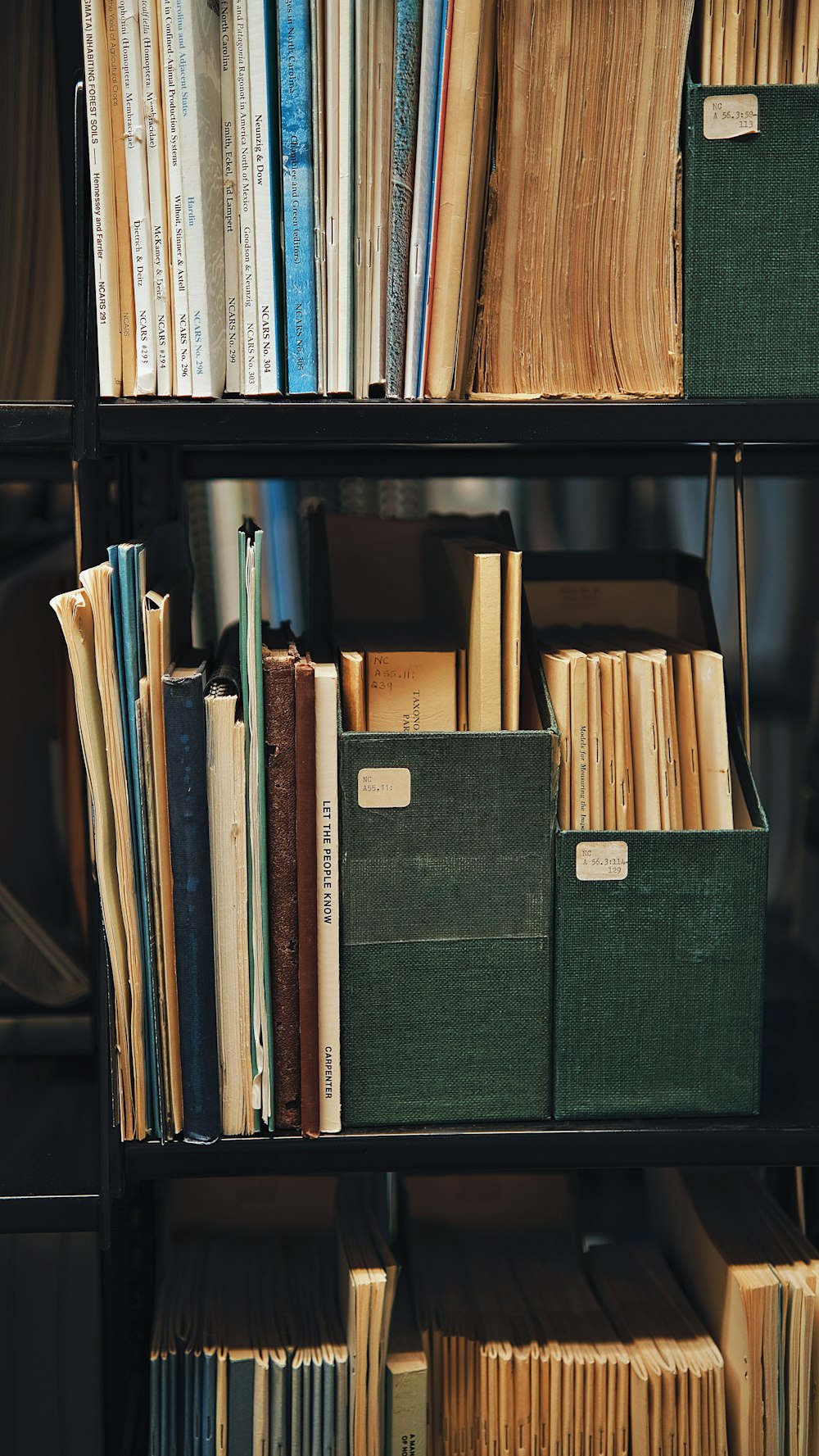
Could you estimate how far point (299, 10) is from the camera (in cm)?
87

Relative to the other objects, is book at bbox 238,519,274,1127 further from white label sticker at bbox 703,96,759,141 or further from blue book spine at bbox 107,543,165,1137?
white label sticker at bbox 703,96,759,141

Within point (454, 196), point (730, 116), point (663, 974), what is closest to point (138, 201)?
point (454, 196)

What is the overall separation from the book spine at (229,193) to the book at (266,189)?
18 millimetres

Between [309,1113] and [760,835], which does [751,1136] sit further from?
[309,1113]

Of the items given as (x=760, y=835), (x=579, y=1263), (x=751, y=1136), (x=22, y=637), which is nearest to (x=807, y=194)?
(x=760, y=835)

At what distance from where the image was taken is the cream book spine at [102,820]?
884mm

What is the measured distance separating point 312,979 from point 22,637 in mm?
547

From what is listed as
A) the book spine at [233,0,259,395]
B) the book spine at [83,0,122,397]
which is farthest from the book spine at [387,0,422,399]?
the book spine at [83,0,122,397]

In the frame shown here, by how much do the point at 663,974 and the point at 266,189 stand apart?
673 mm

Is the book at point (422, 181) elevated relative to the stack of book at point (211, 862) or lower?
elevated

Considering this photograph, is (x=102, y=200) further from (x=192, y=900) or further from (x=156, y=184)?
(x=192, y=900)

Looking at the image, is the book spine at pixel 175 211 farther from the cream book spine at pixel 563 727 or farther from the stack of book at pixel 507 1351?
the stack of book at pixel 507 1351

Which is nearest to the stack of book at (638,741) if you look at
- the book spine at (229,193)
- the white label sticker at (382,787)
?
the white label sticker at (382,787)

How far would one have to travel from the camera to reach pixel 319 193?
0.89 meters
